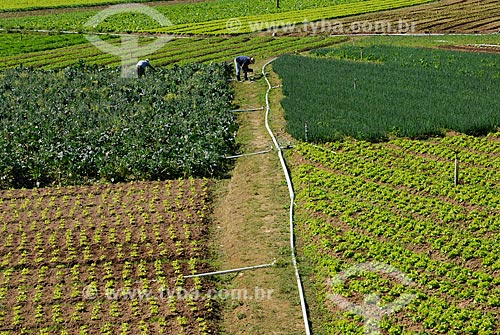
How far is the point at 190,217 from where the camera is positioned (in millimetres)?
19453

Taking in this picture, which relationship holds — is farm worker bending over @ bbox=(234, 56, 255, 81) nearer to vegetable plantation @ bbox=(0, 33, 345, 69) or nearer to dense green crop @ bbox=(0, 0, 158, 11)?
vegetable plantation @ bbox=(0, 33, 345, 69)

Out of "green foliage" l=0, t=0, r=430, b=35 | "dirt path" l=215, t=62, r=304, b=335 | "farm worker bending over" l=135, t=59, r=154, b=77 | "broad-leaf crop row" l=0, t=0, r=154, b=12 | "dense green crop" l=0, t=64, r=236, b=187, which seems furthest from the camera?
"broad-leaf crop row" l=0, t=0, r=154, b=12

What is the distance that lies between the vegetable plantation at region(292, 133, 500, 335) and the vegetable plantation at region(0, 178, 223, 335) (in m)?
2.70

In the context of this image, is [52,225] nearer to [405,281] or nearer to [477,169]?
[405,281]

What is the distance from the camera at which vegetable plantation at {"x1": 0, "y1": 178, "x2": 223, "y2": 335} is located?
14.7 metres

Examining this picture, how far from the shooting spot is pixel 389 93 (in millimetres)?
28562

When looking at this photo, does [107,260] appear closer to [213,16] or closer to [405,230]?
[405,230]

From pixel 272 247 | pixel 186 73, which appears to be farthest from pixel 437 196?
pixel 186 73

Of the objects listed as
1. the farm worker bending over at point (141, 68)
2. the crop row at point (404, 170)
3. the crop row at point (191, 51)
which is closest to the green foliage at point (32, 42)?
the crop row at point (191, 51)

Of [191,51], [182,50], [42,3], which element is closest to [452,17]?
[191,51]

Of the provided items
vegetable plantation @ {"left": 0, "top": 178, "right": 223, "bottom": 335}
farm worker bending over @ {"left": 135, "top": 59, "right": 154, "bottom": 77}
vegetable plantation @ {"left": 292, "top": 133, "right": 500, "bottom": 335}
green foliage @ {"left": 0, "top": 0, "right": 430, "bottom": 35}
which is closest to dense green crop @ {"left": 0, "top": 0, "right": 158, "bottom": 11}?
green foliage @ {"left": 0, "top": 0, "right": 430, "bottom": 35}

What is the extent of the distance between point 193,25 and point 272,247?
1828 inches

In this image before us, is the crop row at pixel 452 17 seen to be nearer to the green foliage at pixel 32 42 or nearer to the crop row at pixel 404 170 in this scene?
the green foliage at pixel 32 42

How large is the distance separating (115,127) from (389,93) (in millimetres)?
10383
